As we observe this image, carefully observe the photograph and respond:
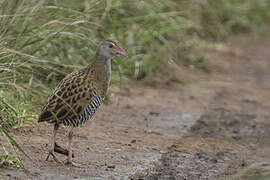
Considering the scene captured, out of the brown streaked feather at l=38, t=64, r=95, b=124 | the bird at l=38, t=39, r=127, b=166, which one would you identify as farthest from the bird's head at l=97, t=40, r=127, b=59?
the brown streaked feather at l=38, t=64, r=95, b=124

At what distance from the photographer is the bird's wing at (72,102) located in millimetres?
4988

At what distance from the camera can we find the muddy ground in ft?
17.2

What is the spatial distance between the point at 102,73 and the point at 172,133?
1734 mm

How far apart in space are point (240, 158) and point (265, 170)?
161 cm

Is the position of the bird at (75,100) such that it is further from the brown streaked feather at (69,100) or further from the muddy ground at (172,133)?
the muddy ground at (172,133)

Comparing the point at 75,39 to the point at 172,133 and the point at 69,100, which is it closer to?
the point at 172,133

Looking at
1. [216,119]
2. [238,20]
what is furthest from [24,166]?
[238,20]

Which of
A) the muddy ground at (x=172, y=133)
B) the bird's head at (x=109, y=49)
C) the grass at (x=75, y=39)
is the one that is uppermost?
the bird's head at (x=109, y=49)

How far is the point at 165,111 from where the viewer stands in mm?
7719

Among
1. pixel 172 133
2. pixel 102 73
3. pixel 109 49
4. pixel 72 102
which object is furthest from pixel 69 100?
pixel 172 133

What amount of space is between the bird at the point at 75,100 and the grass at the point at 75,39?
0.31 meters

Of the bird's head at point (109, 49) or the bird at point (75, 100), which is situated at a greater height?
the bird's head at point (109, 49)

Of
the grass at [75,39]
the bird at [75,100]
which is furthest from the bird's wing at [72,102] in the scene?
the grass at [75,39]

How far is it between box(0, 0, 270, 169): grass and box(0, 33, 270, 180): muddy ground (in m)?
0.26
